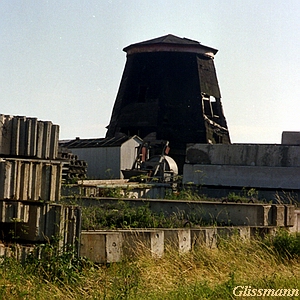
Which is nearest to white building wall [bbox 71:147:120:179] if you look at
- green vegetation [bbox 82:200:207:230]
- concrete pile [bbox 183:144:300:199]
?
concrete pile [bbox 183:144:300:199]

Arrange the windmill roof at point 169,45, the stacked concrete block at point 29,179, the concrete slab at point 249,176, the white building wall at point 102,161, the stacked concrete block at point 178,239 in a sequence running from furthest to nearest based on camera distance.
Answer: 1. the windmill roof at point 169,45
2. the white building wall at point 102,161
3. the concrete slab at point 249,176
4. the stacked concrete block at point 178,239
5. the stacked concrete block at point 29,179

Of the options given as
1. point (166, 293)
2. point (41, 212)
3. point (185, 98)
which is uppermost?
point (185, 98)

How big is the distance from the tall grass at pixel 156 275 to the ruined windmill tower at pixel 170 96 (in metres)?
24.8

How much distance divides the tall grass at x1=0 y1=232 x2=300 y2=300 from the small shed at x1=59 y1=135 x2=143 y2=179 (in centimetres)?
1654

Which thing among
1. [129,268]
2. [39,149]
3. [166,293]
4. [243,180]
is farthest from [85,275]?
[243,180]

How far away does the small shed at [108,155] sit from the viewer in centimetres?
2459

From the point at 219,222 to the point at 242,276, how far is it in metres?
3.44

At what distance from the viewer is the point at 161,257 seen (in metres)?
7.45

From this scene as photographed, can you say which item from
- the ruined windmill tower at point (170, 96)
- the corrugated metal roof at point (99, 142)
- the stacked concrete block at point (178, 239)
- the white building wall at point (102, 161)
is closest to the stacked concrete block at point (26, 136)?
the stacked concrete block at point (178, 239)

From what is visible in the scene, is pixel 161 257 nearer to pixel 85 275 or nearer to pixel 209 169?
pixel 85 275

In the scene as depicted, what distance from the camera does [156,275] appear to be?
250 inches

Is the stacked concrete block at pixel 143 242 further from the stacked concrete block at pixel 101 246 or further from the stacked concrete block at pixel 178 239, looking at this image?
the stacked concrete block at pixel 178 239

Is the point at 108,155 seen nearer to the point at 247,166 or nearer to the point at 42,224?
the point at 247,166

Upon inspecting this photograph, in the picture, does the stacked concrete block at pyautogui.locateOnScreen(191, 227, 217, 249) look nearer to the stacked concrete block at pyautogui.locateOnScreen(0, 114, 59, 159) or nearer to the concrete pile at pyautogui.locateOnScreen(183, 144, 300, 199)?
the stacked concrete block at pyautogui.locateOnScreen(0, 114, 59, 159)
